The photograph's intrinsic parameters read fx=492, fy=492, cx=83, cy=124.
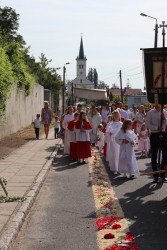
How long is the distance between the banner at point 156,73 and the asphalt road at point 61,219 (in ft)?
8.09

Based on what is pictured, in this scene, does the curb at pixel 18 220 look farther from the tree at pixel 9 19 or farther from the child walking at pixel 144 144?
the tree at pixel 9 19

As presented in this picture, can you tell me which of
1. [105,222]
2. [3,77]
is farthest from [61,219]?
[3,77]

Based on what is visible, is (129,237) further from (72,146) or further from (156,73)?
(72,146)

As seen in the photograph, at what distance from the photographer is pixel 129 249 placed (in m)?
5.66

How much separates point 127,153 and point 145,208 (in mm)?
3819

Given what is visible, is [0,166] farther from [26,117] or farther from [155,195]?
[26,117]

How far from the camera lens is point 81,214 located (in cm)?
764

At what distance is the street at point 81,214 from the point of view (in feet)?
20.0

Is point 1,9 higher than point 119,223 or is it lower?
higher

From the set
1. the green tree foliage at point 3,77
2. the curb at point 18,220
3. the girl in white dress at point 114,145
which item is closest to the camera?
the curb at point 18,220

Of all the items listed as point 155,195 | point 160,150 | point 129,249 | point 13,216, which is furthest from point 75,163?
point 129,249

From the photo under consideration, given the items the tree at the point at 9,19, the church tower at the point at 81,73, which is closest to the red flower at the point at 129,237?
the tree at the point at 9,19

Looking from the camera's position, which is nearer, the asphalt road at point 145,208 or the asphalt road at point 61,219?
the asphalt road at point 61,219

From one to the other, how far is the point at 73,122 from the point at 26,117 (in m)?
18.1
